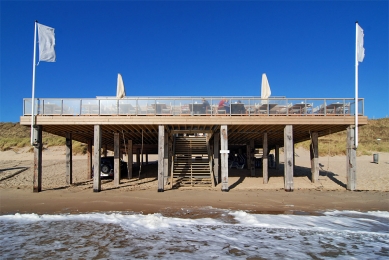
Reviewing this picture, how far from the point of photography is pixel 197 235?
863 centimetres

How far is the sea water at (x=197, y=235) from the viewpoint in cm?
721

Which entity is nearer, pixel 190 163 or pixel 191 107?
pixel 191 107

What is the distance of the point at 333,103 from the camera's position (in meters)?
16.8

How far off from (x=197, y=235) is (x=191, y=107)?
362 inches

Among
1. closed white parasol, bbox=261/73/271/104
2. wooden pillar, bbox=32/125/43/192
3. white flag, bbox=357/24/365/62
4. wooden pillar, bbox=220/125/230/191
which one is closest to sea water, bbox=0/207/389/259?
wooden pillar, bbox=220/125/230/191

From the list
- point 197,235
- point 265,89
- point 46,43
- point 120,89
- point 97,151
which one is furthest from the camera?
point 120,89

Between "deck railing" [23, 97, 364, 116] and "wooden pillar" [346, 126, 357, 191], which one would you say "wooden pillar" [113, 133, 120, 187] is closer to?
"deck railing" [23, 97, 364, 116]

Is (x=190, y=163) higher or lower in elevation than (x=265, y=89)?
lower

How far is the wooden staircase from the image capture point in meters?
19.9

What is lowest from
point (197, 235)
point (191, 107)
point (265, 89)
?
point (197, 235)

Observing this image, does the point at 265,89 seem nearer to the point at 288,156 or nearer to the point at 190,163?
the point at 288,156

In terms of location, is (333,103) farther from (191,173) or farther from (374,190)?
(191,173)

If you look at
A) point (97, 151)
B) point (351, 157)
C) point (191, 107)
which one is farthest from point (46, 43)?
point (351, 157)

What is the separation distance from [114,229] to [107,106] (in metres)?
8.83
